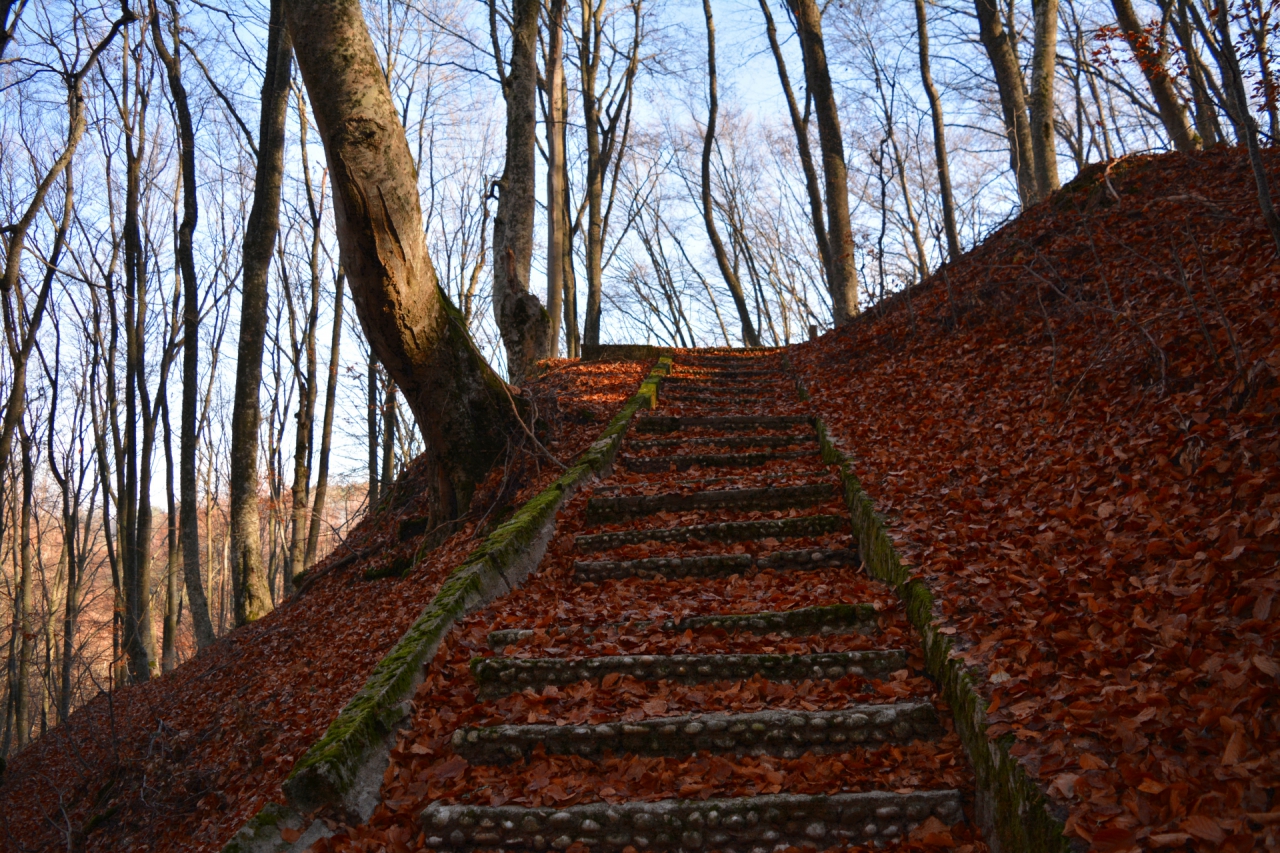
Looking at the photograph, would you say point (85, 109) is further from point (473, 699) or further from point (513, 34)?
point (473, 699)

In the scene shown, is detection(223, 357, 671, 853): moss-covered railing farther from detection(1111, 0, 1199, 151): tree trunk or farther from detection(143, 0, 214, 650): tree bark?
detection(1111, 0, 1199, 151): tree trunk

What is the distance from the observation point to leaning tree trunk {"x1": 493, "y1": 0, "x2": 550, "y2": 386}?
→ 973 cm

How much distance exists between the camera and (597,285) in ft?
57.5

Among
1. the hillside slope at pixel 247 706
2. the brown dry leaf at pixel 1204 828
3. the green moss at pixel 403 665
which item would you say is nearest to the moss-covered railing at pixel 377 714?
the green moss at pixel 403 665

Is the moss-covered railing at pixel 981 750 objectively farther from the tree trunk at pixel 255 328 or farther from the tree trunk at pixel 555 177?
the tree trunk at pixel 555 177

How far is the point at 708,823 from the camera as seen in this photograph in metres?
2.54

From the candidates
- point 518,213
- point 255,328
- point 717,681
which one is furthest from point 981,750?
point 255,328

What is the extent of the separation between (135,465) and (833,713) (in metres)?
14.4

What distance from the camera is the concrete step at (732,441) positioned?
696 centimetres

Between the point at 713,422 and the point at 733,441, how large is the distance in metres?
0.85

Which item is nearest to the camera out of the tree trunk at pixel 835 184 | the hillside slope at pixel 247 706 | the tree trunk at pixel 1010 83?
the hillside slope at pixel 247 706

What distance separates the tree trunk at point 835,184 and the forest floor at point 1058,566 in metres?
3.82

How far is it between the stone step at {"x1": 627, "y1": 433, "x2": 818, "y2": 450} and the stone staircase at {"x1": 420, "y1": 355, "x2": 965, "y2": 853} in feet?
2.78

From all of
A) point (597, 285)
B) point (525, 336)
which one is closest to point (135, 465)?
point (525, 336)
